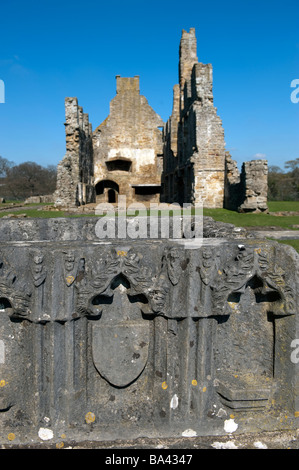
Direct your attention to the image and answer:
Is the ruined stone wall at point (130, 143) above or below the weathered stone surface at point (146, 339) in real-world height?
above

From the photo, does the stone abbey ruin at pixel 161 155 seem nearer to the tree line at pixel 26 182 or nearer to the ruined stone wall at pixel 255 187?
the ruined stone wall at pixel 255 187

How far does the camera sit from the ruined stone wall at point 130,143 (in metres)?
25.1

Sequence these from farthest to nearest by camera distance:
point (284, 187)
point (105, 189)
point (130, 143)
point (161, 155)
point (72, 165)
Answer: point (284, 187) → point (105, 189) → point (161, 155) → point (130, 143) → point (72, 165)

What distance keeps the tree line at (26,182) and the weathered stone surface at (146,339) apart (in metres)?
38.4

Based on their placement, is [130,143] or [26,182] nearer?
[130,143]

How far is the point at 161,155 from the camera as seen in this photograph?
25562mm

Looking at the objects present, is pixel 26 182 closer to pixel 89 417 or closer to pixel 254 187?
pixel 254 187

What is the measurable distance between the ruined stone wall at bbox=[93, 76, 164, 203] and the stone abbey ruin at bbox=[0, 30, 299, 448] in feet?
75.0

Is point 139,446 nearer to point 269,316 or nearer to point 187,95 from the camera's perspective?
point 269,316

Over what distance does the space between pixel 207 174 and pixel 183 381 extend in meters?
15.3

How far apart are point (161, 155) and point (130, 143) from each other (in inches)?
92.8

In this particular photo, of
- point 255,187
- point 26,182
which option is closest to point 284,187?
point 255,187

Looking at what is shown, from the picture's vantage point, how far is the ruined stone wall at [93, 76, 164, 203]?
25062mm

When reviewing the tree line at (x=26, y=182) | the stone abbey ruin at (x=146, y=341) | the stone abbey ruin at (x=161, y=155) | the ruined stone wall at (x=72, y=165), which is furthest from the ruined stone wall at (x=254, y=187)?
the tree line at (x=26, y=182)
